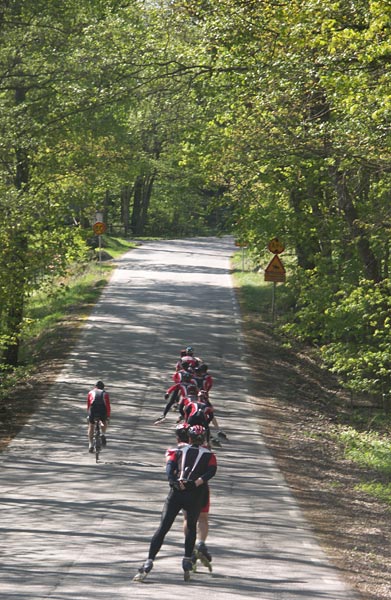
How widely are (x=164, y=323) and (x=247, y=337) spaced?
11.5 ft

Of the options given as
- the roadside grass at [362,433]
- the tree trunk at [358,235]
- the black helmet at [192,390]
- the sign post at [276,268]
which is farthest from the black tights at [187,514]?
the sign post at [276,268]

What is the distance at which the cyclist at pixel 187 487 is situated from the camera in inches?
436

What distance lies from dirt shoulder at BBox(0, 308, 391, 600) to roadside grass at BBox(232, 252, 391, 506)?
8.7 inches

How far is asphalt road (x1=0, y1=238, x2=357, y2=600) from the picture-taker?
37.4ft

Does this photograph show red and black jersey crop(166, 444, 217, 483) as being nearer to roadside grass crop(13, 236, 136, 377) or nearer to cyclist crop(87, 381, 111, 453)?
cyclist crop(87, 381, 111, 453)

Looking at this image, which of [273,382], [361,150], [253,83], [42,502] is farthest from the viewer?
[273,382]

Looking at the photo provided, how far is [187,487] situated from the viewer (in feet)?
36.3

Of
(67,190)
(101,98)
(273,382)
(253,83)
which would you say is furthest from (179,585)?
(67,190)

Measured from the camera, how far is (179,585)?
11.1m

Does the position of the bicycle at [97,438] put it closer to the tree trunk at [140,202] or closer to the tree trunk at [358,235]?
the tree trunk at [358,235]

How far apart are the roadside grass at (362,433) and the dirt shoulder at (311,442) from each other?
0.22m

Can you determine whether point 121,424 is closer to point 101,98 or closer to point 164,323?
point 101,98

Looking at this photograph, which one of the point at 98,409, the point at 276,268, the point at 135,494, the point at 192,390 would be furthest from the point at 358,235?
the point at 135,494

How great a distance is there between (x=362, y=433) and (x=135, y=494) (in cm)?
959
